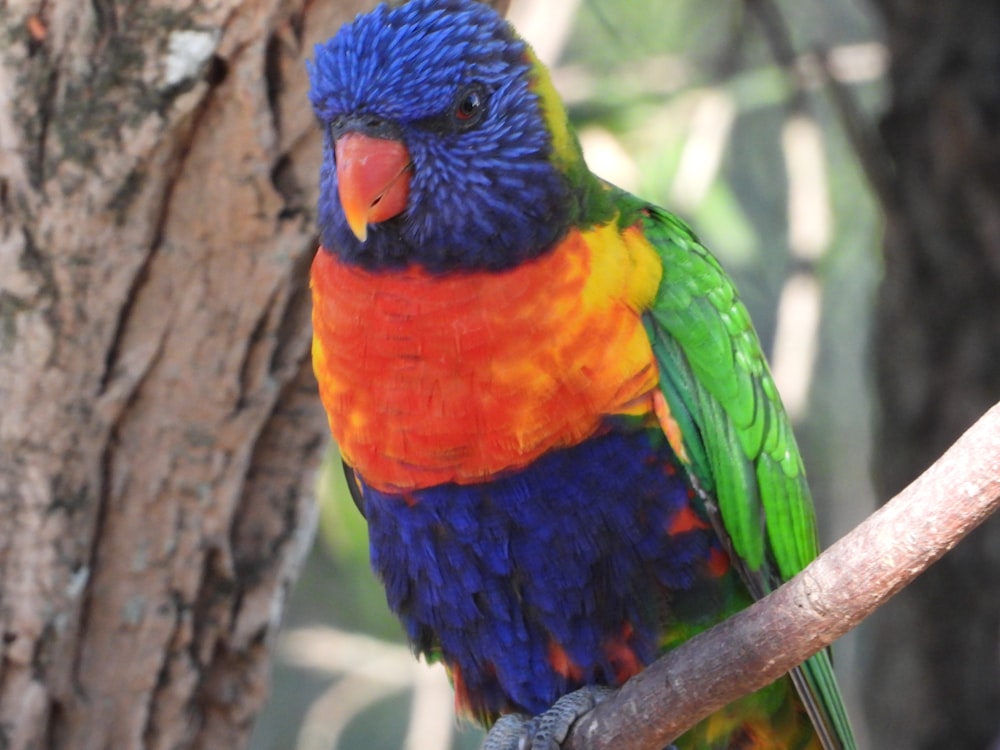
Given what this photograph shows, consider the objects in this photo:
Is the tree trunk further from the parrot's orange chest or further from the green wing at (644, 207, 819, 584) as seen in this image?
the green wing at (644, 207, 819, 584)

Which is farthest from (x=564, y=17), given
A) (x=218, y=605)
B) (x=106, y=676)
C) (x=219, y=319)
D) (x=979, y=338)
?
(x=106, y=676)

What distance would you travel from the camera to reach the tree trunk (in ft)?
7.88

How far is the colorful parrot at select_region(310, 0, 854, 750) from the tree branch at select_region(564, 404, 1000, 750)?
36cm

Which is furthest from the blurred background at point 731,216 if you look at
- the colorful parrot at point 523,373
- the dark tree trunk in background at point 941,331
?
the colorful parrot at point 523,373

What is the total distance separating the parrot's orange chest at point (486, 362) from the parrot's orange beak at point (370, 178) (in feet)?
0.46

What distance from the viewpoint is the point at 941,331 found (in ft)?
12.4

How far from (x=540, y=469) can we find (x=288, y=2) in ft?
3.60

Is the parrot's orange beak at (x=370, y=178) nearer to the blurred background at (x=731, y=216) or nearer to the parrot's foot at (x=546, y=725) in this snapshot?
the parrot's foot at (x=546, y=725)

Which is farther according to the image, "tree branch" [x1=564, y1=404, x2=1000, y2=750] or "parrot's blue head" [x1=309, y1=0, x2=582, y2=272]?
"parrot's blue head" [x1=309, y1=0, x2=582, y2=272]

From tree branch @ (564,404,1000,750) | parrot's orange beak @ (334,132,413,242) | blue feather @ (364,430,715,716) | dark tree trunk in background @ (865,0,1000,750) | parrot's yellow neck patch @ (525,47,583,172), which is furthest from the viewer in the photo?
dark tree trunk in background @ (865,0,1000,750)

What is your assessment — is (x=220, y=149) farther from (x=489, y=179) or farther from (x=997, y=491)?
(x=997, y=491)

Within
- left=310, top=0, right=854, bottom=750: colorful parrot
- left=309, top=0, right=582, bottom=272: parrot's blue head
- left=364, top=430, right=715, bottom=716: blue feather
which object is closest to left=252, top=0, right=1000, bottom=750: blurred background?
left=364, top=430, right=715, bottom=716: blue feather

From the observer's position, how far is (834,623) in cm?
165

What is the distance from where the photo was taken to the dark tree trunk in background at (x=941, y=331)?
3.64 m
